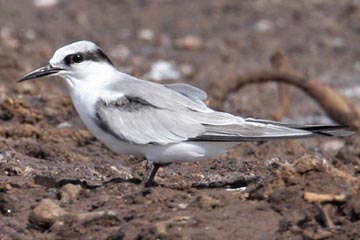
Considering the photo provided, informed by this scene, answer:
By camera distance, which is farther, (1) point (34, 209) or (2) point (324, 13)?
(2) point (324, 13)

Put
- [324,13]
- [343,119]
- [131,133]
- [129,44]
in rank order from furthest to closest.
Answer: [324,13] < [129,44] < [343,119] < [131,133]

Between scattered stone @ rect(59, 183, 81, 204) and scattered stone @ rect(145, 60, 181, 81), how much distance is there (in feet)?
24.2

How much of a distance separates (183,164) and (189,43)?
806cm

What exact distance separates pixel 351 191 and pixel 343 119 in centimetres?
515

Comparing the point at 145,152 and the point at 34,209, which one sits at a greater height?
the point at 145,152

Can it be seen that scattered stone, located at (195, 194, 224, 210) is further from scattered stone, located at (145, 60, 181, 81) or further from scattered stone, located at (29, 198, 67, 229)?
scattered stone, located at (145, 60, 181, 81)

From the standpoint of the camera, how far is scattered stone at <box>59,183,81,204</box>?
23.8ft

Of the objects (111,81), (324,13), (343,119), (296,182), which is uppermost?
(324,13)

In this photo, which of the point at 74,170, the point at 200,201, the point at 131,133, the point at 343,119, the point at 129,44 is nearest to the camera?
the point at 200,201

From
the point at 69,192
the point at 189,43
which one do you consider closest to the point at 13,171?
the point at 69,192

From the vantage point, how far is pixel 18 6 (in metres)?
18.3

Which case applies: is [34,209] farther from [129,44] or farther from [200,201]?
[129,44]

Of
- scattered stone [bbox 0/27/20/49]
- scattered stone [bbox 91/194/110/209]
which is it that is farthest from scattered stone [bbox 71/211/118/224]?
scattered stone [bbox 0/27/20/49]

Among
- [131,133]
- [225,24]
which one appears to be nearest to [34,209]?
[131,133]
